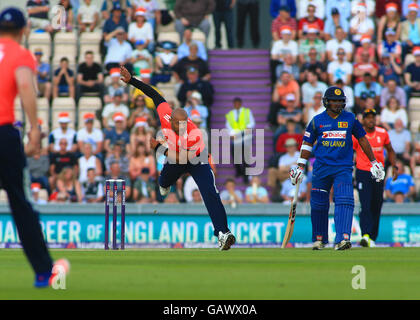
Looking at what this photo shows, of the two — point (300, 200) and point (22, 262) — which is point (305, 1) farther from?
point (22, 262)

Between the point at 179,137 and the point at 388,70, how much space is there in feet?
34.6

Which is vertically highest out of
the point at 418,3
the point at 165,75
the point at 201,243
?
the point at 418,3

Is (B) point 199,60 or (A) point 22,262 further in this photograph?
(B) point 199,60

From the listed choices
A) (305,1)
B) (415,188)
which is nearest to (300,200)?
(415,188)

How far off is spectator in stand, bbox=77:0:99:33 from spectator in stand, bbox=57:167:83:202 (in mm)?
5192

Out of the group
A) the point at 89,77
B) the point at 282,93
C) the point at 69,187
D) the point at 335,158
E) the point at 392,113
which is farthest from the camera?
the point at 89,77

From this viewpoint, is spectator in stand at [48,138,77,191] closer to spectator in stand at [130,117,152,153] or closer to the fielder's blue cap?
spectator in stand at [130,117,152,153]

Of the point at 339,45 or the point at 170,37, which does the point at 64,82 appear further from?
the point at 339,45

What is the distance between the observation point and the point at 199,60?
2320 cm

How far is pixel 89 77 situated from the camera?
23219 mm

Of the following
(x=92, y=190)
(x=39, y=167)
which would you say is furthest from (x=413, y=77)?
(x=39, y=167)
